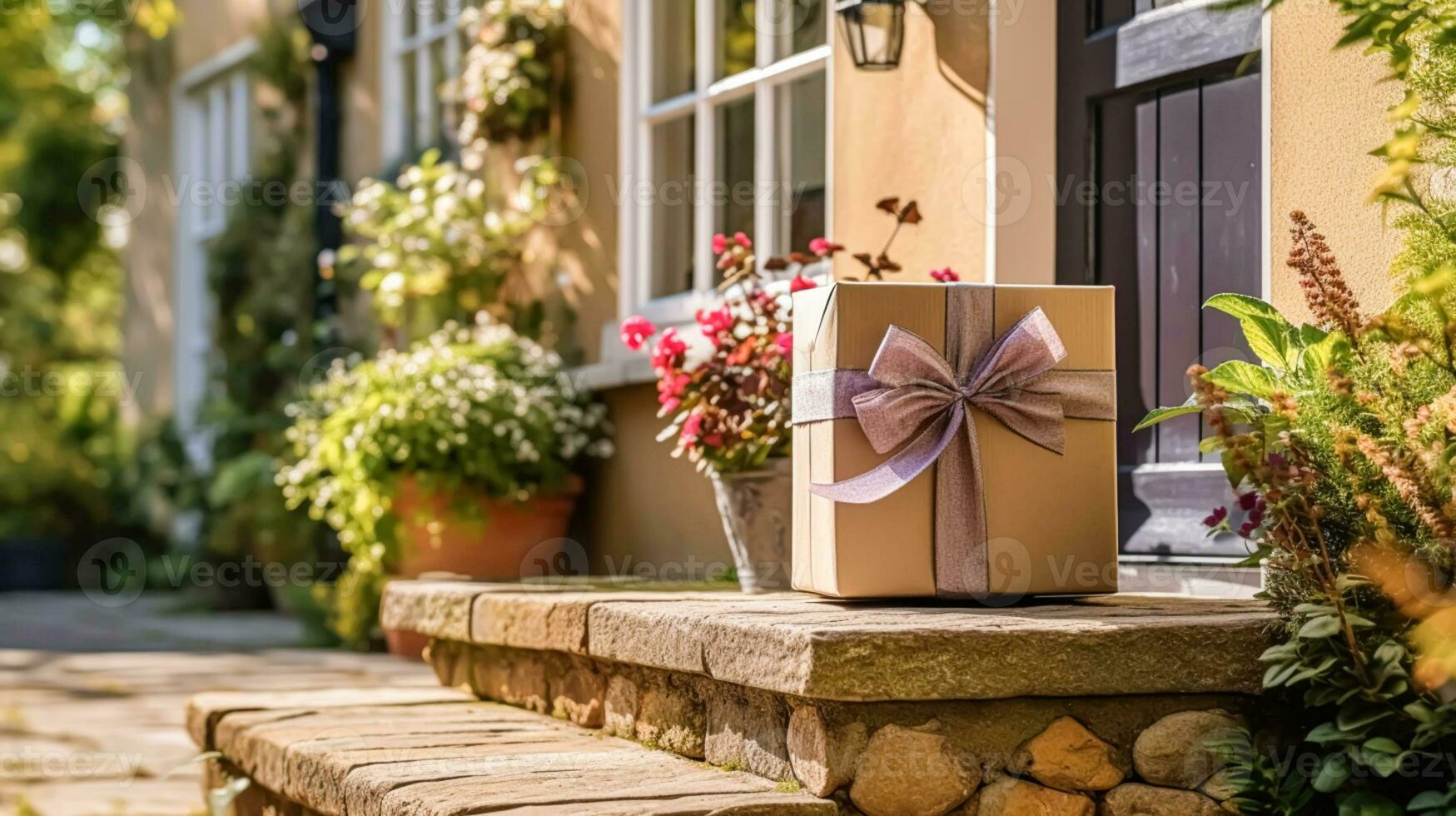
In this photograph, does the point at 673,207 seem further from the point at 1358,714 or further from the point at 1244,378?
the point at 1358,714

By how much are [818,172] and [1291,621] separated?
8.36ft

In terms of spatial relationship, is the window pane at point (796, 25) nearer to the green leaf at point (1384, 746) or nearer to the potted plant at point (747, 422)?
the potted plant at point (747, 422)

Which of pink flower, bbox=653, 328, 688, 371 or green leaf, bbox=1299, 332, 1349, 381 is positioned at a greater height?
pink flower, bbox=653, 328, 688, 371

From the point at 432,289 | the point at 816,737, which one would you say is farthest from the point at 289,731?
the point at 432,289

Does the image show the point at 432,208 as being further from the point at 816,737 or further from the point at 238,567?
the point at 816,737

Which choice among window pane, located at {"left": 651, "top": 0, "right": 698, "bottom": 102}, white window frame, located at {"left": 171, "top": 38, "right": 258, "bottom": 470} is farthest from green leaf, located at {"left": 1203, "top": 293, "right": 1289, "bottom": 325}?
white window frame, located at {"left": 171, "top": 38, "right": 258, "bottom": 470}

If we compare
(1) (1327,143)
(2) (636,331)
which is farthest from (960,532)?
(2) (636,331)

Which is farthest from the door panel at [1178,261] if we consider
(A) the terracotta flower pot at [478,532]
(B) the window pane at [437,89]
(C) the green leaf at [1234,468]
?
(B) the window pane at [437,89]

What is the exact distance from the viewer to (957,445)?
284cm

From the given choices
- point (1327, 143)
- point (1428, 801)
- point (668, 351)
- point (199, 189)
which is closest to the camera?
point (1428, 801)

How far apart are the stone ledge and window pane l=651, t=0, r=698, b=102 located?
9.78 ft

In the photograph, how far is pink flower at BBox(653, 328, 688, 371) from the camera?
3770 mm

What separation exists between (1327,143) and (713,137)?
96.4 inches

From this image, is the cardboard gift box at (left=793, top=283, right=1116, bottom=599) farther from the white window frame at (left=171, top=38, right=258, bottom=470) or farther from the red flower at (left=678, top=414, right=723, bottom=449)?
the white window frame at (left=171, top=38, right=258, bottom=470)
